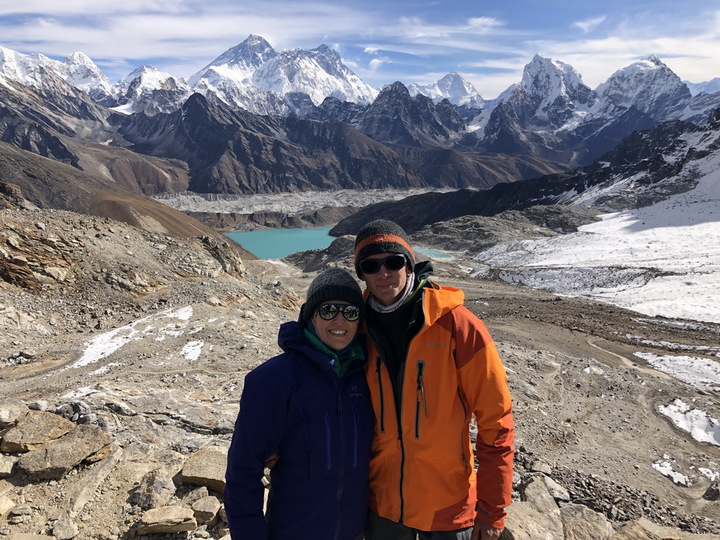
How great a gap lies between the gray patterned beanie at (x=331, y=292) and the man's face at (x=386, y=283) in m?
0.13

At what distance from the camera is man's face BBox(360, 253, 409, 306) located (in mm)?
2971

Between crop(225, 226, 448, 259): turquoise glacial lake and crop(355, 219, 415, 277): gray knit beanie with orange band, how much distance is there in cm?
7772

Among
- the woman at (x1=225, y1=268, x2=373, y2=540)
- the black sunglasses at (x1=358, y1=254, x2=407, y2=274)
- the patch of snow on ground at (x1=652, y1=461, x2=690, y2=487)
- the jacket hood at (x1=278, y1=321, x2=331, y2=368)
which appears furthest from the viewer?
the patch of snow on ground at (x1=652, y1=461, x2=690, y2=487)

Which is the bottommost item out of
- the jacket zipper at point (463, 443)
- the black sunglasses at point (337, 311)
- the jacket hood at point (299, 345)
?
the jacket zipper at point (463, 443)

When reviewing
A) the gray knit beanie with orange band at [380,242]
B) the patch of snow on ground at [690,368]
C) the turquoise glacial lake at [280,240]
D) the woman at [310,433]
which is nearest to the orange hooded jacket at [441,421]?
the woman at [310,433]

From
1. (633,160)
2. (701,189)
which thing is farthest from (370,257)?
(633,160)

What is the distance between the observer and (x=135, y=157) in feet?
539

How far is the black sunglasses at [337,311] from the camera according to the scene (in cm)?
286

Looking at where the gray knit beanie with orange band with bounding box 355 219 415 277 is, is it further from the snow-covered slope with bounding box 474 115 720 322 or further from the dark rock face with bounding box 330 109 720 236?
the dark rock face with bounding box 330 109 720 236

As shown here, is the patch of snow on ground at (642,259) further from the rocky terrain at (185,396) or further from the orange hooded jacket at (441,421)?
the orange hooded jacket at (441,421)

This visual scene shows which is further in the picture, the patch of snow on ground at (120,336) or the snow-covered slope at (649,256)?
the snow-covered slope at (649,256)

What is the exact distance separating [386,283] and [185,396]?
7.06m

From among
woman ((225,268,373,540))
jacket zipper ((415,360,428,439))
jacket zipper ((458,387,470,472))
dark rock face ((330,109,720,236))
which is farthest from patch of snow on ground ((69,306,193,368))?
dark rock face ((330,109,720,236))

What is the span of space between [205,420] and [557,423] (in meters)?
8.39
